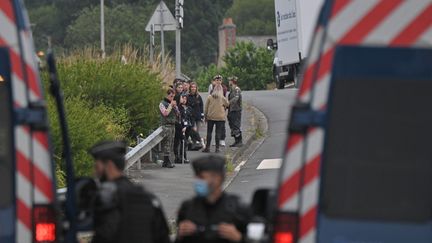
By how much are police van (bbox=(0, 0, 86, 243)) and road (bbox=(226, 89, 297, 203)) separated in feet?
19.2

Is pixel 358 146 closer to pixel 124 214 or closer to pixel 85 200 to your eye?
pixel 124 214

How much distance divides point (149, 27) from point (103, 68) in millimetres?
4469

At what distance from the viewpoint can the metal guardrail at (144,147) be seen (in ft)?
70.8

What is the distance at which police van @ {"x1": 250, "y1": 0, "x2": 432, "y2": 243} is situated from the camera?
697 cm

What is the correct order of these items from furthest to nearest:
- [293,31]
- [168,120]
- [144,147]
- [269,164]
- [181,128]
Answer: [293,31]
[181,128]
[269,164]
[168,120]
[144,147]

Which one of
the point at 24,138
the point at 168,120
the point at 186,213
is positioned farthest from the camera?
the point at 168,120

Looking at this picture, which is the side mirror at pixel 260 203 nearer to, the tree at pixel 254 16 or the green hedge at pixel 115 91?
the green hedge at pixel 115 91

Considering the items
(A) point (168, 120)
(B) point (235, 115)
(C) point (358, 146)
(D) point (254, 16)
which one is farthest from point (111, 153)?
(D) point (254, 16)

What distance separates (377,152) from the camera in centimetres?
699

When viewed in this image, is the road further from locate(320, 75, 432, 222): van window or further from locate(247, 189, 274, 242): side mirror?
locate(320, 75, 432, 222): van window

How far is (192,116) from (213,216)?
1931cm

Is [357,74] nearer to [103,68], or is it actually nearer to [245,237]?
[245,237]

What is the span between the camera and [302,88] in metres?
7.00

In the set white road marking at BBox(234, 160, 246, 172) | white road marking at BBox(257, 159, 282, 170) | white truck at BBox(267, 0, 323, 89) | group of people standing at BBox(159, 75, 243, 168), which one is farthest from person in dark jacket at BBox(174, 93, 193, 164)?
white truck at BBox(267, 0, 323, 89)
